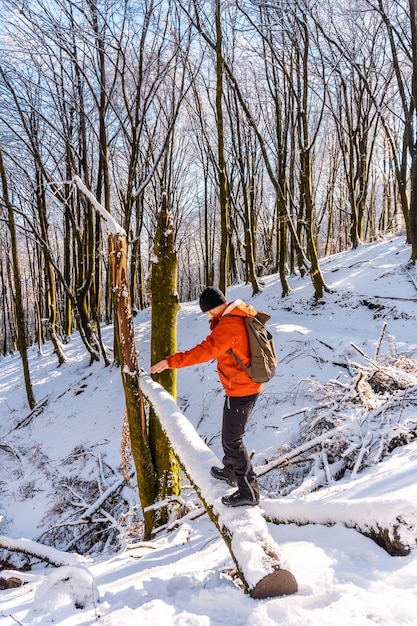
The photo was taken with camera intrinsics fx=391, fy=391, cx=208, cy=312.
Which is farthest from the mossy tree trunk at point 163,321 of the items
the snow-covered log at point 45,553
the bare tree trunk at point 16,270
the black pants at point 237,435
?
the bare tree trunk at point 16,270

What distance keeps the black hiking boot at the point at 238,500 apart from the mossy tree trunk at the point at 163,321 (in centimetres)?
185

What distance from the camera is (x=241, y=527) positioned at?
7.30 ft

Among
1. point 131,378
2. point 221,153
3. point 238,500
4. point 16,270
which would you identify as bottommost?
point 238,500

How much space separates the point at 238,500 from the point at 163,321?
2230 mm

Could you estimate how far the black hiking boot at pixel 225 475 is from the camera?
2.90m

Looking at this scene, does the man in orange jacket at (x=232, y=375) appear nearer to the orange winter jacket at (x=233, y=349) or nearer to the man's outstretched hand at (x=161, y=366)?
the orange winter jacket at (x=233, y=349)

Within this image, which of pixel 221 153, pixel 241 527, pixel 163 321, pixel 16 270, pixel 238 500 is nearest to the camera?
pixel 241 527

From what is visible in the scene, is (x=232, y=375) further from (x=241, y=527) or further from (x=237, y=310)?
(x=241, y=527)

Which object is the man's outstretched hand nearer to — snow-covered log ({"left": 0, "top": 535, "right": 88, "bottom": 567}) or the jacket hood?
the jacket hood

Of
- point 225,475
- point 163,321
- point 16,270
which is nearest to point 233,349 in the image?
point 225,475

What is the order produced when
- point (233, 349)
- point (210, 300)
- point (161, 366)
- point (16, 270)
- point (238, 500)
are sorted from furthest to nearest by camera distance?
1. point (16, 270)
2. point (161, 366)
3. point (210, 300)
4. point (233, 349)
5. point (238, 500)

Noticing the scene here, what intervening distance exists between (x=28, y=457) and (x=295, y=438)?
622cm

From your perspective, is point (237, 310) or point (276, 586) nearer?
point (276, 586)

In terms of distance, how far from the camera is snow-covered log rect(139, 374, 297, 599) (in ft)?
6.13
